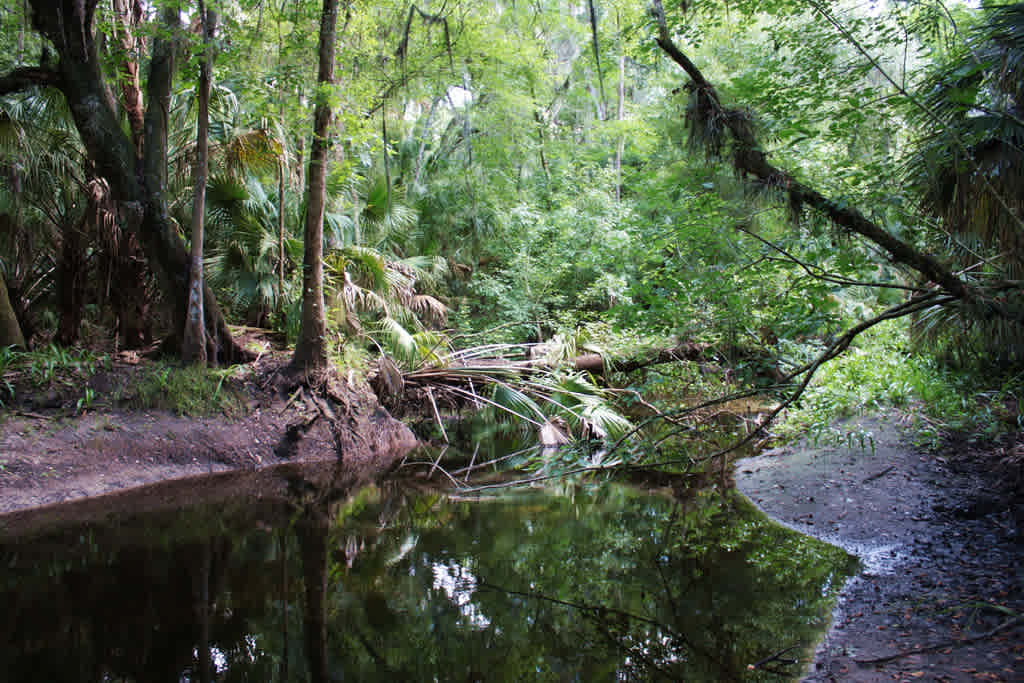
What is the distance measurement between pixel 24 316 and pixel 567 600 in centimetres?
890

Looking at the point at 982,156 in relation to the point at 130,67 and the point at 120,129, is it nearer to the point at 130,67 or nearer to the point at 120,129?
the point at 120,129

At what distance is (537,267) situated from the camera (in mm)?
15781

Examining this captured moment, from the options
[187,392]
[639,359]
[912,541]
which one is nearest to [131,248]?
[187,392]

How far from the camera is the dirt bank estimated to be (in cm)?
644

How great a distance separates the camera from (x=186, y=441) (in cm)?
766

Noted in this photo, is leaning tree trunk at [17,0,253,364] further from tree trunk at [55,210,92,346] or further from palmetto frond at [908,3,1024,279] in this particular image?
palmetto frond at [908,3,1024,279]

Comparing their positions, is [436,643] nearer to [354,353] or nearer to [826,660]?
[826,660]

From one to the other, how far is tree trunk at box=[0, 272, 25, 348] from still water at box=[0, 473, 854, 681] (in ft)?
12.4

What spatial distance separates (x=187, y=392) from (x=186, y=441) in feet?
2.28

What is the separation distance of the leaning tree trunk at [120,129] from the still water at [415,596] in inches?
149

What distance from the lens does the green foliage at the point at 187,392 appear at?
7.77 m

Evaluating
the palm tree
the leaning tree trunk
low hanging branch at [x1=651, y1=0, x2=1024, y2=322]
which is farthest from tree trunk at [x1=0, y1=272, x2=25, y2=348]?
the palm tree

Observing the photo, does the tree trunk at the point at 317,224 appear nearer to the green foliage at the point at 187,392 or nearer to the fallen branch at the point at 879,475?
the green foliage at the point at 187,392

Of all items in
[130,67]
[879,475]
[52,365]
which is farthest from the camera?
[130,67]
